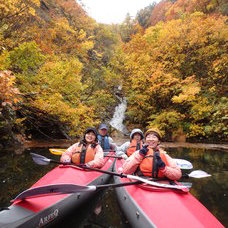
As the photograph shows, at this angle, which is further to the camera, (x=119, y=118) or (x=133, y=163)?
(x=119, y=118)

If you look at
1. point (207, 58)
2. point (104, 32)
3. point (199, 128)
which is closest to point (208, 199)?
point (199, 128)

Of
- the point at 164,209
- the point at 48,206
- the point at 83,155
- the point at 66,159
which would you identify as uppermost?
the point at 83,155

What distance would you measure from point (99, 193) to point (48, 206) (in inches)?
87.2

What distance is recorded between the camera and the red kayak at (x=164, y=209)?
214 centimetres

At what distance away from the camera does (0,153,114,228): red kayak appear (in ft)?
7.06

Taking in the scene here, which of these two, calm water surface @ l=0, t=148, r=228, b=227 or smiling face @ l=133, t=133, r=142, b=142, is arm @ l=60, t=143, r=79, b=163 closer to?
calm water surface @ l=0, t=148, r=228, b=227

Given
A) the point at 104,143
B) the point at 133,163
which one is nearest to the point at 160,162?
the point at 133,163

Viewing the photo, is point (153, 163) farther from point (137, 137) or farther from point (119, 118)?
point (119, 118)

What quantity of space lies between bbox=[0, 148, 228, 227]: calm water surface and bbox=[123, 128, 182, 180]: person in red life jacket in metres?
0.88

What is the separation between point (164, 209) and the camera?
2.36m

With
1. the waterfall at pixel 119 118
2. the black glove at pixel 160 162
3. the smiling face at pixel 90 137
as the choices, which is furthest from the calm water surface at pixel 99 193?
the waterfall at pixel 119 118

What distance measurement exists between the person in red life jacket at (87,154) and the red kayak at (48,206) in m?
0.43

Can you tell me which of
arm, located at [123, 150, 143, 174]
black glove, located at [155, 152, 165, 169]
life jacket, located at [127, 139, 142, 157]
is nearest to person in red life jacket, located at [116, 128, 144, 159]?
life jacket, located at [127, 139, 142, 157]

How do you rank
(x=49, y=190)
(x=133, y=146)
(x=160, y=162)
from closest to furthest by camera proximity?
1. (x=49, y=190)
2. (x=160, y=162)
3. (x=133, y=146)
